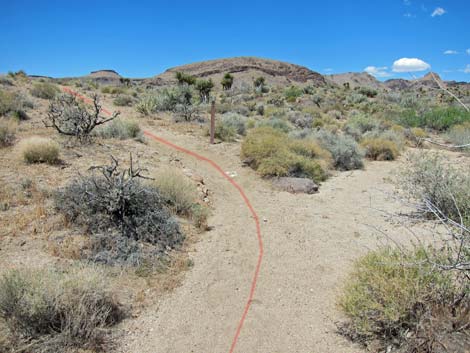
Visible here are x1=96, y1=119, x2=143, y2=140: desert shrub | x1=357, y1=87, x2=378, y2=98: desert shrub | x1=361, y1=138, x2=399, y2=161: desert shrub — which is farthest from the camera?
x1=357, y1=87, x2=378, y2=98: desert shrub

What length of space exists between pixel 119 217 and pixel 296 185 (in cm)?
467

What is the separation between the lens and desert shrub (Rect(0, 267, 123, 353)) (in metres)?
2.96

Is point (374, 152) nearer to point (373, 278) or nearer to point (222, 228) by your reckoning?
point (222, 228)

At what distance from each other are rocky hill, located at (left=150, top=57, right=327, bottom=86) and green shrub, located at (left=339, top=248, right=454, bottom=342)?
187 feet

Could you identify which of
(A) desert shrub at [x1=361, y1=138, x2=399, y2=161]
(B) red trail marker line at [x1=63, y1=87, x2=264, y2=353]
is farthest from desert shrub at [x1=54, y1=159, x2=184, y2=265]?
(A) desert shrub at [x1=361, y1=138, x2=399, y2=161]

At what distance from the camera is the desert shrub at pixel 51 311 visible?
296 centimetres

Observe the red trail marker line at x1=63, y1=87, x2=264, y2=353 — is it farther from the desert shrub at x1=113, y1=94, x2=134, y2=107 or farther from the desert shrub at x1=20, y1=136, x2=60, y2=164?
the desert shrub at x1=20, y1=136, x2=60, y2=164

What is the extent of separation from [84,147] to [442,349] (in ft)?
28.3

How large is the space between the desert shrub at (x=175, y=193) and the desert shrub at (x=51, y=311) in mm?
2883

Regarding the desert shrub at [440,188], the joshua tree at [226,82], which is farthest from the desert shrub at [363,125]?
the joshua tree at [226,82]

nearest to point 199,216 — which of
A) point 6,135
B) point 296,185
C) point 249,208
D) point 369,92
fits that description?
point 249,208

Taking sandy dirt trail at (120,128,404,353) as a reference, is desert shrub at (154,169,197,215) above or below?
above

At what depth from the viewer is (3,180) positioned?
235 inches

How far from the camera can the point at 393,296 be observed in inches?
119
